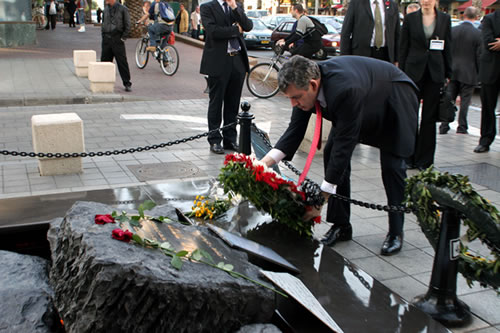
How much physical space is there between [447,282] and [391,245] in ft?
3.30

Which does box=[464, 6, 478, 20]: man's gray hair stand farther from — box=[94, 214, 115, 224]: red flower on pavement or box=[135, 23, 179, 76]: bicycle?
box=[135, 23, 179, 76]: bicycle

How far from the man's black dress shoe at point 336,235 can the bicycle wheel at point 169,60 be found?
11.0 m

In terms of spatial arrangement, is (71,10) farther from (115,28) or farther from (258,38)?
(115,28)

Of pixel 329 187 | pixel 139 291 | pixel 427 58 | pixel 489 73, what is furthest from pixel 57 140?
pixel 489 73

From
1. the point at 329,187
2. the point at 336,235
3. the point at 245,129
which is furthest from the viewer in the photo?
the point at 245,129

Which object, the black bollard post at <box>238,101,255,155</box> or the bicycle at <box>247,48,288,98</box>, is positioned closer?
the black bollard post at <box>238,101,255,155</box>

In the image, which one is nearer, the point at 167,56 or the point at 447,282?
the point at 447,282

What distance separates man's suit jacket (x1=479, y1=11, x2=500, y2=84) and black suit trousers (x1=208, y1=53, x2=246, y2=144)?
138 inches

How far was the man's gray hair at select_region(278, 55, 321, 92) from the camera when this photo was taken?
351 centimetres

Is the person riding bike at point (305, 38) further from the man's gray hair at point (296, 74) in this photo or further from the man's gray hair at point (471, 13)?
the man's gray hair at point (296, 74)

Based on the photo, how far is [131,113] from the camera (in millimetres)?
10180

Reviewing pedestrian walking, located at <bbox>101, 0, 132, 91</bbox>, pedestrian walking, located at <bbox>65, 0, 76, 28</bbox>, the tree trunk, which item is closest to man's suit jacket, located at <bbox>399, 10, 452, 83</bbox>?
pedestrian walking, located at <bbox>101, 0, 132, 91</bbox>

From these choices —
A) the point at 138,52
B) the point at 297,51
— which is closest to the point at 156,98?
the point at 297,51

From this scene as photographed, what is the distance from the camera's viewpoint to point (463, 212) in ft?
10.9
